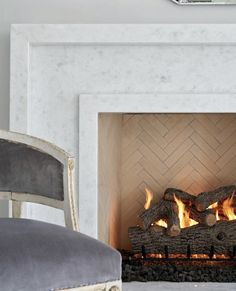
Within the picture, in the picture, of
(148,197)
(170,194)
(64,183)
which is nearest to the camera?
(64,183)

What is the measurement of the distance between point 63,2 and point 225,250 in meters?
1.14

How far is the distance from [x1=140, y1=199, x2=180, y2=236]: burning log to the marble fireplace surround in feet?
0.88

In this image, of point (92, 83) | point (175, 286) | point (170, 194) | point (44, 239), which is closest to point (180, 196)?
point (170, 194)

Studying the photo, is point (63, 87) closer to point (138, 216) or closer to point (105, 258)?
point (138, 216)

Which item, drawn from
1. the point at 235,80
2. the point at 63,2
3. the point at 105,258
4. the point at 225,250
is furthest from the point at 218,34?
the point at 105,258

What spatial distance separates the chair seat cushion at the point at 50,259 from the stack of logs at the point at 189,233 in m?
1.09

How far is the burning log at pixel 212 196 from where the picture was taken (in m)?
2.60

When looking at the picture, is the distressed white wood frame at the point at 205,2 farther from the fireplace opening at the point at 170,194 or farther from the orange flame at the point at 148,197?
the orange flame at the point at 148,197

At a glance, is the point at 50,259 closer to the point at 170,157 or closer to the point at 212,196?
the point at 212,196

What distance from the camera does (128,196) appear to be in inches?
112

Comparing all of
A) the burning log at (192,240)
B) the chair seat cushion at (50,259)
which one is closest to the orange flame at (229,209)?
the burning log at (192,240)

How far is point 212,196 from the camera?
2621mm

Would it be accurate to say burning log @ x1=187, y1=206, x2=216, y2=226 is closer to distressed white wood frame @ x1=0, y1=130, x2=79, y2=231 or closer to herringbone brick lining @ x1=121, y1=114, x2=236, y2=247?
herringbone brick lining @ x1=121, y1=114, x2=236, y2=247

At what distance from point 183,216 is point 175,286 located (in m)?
0.36
